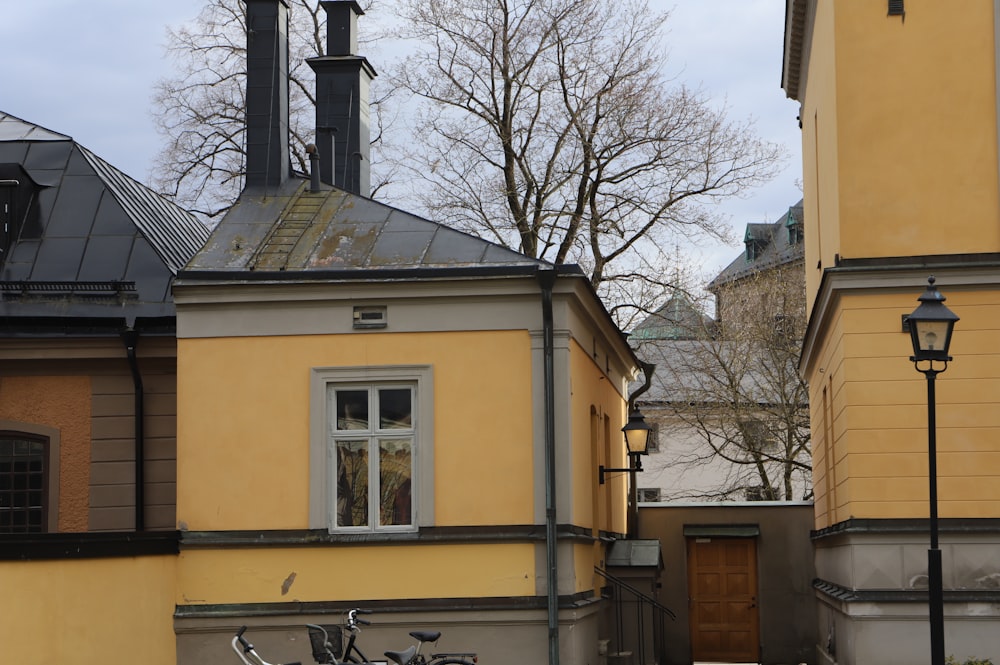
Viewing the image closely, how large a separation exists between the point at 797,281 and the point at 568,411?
29488mm

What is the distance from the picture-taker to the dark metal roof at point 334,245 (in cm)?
1480

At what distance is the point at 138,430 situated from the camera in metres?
16.3

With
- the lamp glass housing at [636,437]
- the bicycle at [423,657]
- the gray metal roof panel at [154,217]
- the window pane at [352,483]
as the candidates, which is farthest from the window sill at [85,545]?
the lamp glass housing at [636,437]

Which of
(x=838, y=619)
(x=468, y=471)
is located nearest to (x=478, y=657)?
(x=468, y=471)

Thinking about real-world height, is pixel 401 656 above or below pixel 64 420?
below

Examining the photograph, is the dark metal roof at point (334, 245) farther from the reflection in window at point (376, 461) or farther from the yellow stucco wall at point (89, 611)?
the yellow stucco wall at point (89, 611)

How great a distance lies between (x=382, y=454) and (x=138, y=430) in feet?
11.3

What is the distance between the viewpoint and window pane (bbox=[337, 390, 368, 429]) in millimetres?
14703

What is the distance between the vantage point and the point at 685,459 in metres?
53.1

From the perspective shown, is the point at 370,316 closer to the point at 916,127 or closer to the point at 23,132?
the point at 916,127

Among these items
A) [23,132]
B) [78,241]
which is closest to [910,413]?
[78,241]

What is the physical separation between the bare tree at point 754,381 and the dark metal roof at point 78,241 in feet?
72.8

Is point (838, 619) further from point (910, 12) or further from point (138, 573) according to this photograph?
point (138, 573)

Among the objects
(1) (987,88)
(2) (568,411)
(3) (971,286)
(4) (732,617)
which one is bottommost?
(4) (732,617)
